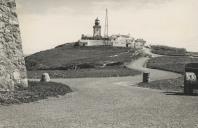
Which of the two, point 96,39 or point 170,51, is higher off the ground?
point 96,39

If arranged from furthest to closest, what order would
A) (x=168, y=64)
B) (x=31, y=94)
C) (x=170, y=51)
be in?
(x=170, y=51), (x=168, y=64), (x=31, y=94)

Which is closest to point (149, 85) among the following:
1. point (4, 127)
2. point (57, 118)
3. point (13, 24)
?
point (13, 24)

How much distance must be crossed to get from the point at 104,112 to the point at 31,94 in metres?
5.16

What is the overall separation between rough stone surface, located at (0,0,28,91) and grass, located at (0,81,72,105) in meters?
0.66

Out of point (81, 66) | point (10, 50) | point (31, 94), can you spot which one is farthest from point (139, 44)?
point (31, 94)

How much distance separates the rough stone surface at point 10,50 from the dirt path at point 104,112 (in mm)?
2850

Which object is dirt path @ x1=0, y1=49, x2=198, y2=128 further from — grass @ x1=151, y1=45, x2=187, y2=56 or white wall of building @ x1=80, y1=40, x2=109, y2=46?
white wall of building @ x1=80, y1=40, x2=109, y2=46

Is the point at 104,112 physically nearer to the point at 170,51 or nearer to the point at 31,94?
the point at 31,94

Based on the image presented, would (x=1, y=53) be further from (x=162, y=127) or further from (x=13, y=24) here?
(x=162, y=127)

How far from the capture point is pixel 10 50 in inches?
778

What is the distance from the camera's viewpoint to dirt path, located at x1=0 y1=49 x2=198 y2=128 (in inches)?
466

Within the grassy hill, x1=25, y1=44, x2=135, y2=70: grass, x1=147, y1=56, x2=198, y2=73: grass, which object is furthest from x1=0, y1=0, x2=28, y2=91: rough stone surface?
x1=25, y1=44, x2=135, y2=70: grass

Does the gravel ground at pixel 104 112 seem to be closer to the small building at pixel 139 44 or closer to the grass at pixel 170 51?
the grass at pixel 170 51

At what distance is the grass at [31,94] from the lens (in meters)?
16.7
